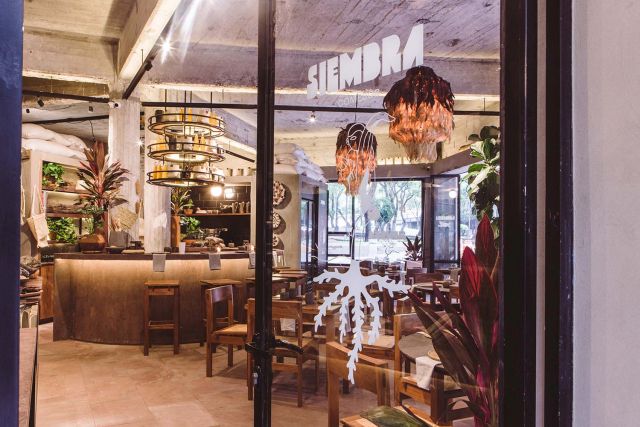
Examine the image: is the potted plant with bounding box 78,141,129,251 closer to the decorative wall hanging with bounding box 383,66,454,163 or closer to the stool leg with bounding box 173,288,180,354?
the stool leg with bounding box 173,288,180,354

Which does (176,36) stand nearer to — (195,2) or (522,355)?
(195,2)

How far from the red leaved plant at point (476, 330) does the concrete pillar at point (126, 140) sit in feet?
20.6

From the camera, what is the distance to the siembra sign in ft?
4.67

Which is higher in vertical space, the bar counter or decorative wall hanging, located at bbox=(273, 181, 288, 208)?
decorative wall hanging, located at bbox=(273, 181, 288, 208)

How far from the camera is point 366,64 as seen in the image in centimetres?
152

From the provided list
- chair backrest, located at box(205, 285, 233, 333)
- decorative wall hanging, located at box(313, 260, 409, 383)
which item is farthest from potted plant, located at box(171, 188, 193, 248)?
decorative wall hanging, located at box(313, 260, 409, 383)

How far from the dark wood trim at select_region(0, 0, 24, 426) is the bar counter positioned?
5772 mm

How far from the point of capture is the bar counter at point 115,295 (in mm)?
6184

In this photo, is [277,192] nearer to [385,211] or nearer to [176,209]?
[385,211]

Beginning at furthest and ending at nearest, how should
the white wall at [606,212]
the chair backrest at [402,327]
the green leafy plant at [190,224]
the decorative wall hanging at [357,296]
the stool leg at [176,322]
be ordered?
the green leafy plant at [190,224], the stool leg at [176,322], the chair backrest at [402,327], the decorative wall hanging at [357,296], the white wall at [606,212]

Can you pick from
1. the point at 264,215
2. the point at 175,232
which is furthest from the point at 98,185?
the point at 264,215

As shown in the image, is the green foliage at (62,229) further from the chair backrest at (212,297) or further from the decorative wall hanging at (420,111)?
the decorative wall hanging at (420,111)

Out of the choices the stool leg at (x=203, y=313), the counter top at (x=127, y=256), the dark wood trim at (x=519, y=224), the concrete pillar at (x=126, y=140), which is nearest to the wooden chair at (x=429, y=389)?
the dark wood trim at (x=519, y=224)

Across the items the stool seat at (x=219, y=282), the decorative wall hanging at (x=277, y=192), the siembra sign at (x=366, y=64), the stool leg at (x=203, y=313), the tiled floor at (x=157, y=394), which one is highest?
the siembra sign at (x=366, y=64)
